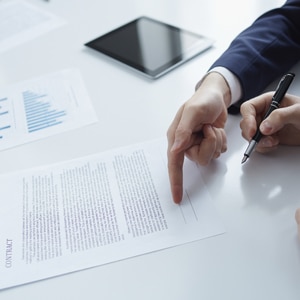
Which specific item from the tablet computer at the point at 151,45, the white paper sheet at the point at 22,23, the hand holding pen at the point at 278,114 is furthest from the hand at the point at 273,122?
the white paper sheet at the point at 22,23

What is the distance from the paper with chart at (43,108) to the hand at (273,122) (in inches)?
12.0

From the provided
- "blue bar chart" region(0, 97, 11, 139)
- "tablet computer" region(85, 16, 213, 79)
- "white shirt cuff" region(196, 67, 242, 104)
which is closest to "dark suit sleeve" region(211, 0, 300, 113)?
"white shirt cuff" region(196, 67, 242, 104)

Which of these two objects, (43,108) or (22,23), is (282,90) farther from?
(22,23)

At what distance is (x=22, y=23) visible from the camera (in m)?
1.22

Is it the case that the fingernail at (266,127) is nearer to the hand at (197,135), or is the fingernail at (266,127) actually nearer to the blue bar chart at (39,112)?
the hand at (197,135)

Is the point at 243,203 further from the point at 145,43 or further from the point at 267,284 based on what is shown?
the point at 145,43

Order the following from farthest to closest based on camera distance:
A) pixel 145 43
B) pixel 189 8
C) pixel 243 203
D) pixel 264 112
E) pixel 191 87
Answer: pixel 189 8 → pixel 145 43 → pixel 191 87 → pixel 264 112 → pixel 243 203

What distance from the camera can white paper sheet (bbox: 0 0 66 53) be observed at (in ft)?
3.79

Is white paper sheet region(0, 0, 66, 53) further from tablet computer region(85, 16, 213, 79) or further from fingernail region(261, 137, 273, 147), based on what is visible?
fingernail region(261, 137, 273, 147)

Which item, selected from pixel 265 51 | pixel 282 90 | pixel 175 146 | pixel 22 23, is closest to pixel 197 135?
pixel 175 146

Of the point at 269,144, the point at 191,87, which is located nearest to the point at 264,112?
the point at 269,144

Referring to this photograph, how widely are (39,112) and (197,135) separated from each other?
1.16ft

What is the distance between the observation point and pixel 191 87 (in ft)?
2.95

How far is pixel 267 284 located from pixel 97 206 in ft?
0.89
